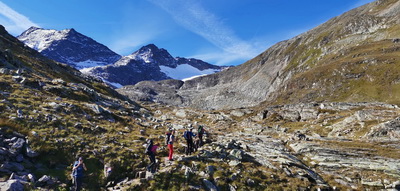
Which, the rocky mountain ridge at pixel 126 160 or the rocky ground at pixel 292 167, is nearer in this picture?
the rocky mountain ridge at pixel 126 160

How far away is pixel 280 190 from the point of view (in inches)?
707

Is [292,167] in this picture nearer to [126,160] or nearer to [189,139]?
[189,139]

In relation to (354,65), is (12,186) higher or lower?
lower

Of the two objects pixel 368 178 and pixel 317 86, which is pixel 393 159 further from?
pixel 317 86

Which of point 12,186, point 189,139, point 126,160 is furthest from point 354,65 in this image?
point 12,186

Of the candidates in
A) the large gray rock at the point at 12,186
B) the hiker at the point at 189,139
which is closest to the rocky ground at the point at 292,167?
the hiker at the point at 189,139

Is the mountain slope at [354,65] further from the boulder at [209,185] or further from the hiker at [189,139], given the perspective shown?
the boulder at [209,185]

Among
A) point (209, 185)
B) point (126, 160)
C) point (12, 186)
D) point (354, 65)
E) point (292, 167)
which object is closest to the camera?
point (12, 186)

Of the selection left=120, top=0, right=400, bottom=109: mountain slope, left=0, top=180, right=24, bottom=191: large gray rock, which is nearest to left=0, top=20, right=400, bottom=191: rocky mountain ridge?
left=0, top=180, right=24, bottom=191: large gray rock

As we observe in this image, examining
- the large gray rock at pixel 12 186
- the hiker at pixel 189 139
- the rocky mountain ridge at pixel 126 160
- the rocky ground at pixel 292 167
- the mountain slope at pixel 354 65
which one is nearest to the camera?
the large gray rock at pixel 12 186

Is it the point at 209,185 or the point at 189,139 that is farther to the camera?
the point at 189,139

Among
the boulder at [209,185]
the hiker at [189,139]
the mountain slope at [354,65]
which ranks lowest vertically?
the boulder at [209,185]

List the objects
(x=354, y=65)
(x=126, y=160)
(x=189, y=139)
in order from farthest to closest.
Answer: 1. (x=354, y=65)
2. (x=189, y=139)
3. (x=126, y=160)

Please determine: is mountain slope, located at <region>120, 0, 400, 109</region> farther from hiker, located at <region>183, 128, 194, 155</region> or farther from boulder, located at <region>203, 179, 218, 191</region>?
boulder, located at <region>203, 179, 218, 191</region>
